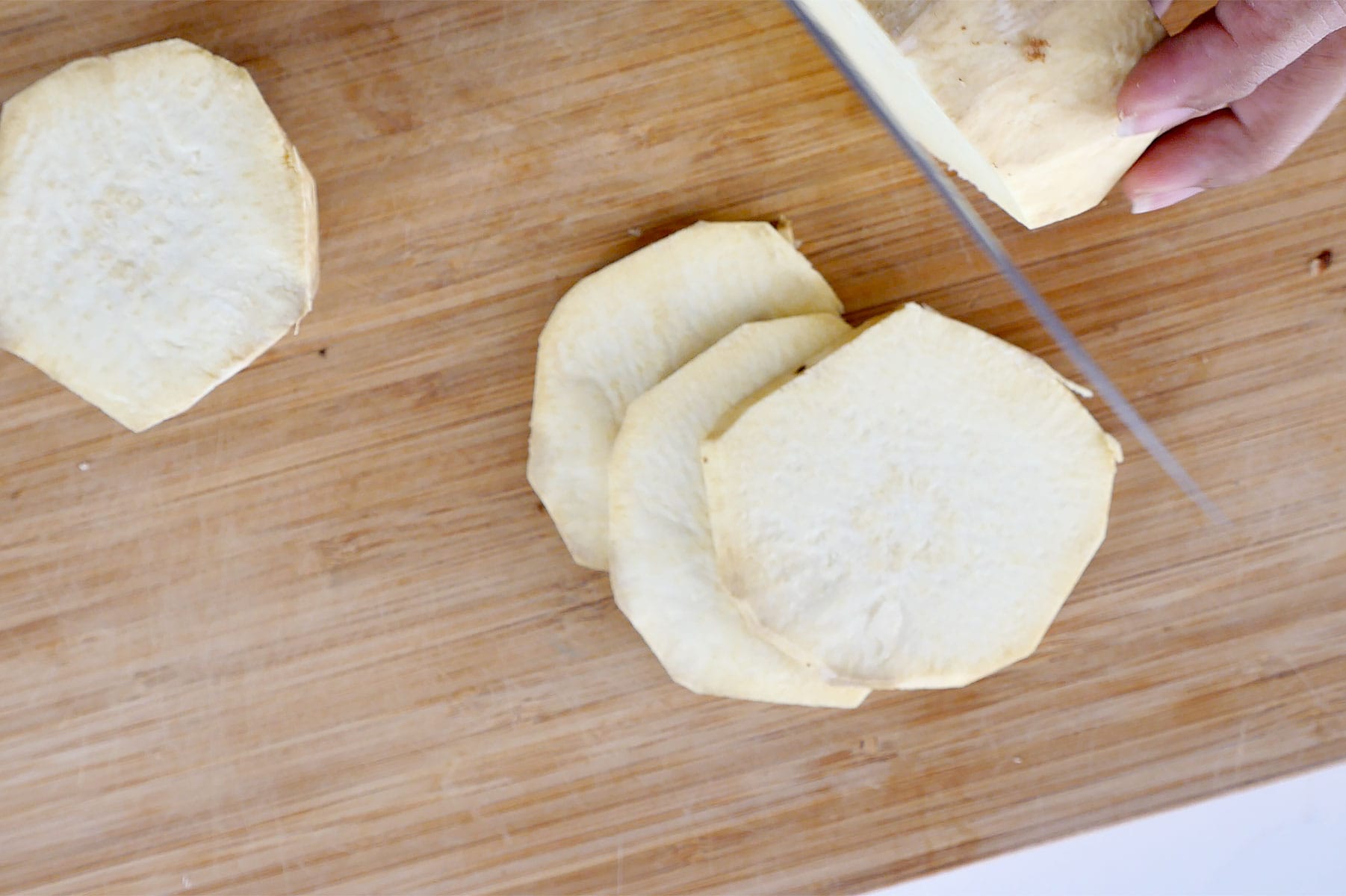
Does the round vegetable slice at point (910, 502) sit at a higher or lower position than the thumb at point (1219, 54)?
lower

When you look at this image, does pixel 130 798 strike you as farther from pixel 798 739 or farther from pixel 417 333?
pixel 798 739

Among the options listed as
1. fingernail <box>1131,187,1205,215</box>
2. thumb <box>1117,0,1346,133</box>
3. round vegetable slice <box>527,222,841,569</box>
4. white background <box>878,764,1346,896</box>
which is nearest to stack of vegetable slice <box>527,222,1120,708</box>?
round vegetable slice <box>527,222,841,569</box>

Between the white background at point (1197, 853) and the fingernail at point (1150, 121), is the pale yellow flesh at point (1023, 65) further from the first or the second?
the white background at point (1197, 853)

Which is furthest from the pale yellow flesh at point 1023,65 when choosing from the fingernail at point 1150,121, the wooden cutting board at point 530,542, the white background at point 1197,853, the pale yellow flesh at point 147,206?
the white background at point 1197,853

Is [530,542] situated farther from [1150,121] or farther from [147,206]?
[1150,121]

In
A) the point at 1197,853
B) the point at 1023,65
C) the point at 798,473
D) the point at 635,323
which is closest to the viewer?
the point at 1023,65

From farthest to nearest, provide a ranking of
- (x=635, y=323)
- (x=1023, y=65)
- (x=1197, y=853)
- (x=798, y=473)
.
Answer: (x=1197, y=853) → (x=635, y=323) → (x=798, y=473) → (x=1023, y=65)

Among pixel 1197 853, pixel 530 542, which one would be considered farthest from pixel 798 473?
pixel 1197 853

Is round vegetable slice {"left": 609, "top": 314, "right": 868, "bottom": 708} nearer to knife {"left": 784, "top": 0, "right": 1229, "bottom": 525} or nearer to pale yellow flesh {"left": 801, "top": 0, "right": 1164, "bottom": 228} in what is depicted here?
knife {"left": 784, "top": 0, "right": 1229, "bottom": 525}
